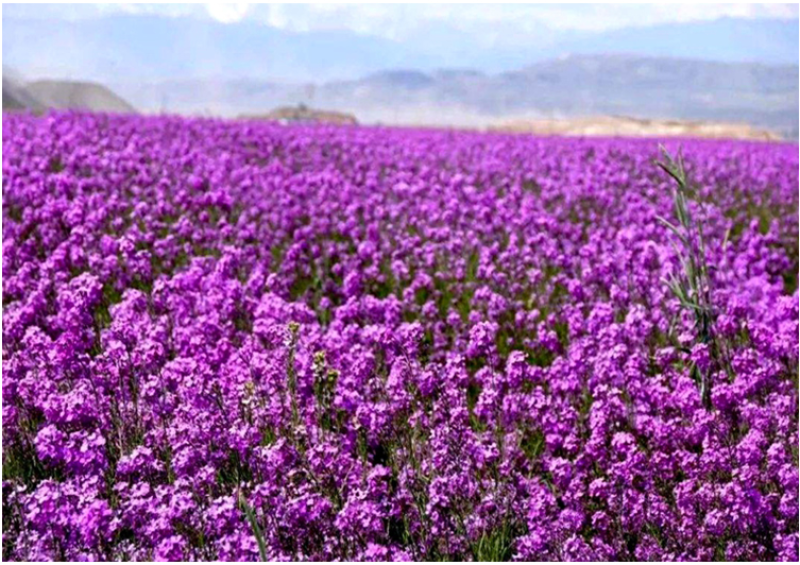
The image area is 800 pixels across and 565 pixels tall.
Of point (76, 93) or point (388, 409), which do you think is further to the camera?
point (76, 93)

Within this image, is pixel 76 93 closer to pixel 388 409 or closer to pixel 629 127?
pixel 629 127

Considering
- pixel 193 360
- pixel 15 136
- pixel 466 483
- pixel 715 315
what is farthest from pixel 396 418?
pixel 15 136

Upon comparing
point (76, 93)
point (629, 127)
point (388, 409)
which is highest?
point (76, 93)

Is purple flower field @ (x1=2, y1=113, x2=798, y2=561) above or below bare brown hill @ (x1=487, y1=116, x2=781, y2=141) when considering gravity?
below

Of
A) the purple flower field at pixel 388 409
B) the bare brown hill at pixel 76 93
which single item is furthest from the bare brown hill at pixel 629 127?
the purple flower field at pixel 388 409

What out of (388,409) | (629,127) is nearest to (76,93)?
(629,127)

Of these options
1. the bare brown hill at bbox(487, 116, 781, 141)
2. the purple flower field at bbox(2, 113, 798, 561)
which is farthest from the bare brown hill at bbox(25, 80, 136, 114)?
the purple flower field at bbox(2, 113, 798, 561)

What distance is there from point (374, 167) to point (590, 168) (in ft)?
13.7

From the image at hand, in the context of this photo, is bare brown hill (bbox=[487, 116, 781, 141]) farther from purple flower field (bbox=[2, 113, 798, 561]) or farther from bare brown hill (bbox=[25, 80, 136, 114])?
purple flower field (bbox=[2, 113, 798, 561])

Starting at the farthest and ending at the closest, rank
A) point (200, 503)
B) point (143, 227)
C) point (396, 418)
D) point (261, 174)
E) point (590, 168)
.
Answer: point (590, 168), point (261, 174), point (143, 227), point (396, 418), point (200, 503)

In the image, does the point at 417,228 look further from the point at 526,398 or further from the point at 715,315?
the point at 526,398

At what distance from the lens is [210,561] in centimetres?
438

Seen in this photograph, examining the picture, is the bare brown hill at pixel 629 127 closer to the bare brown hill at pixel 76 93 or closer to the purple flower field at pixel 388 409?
the bare brown hill at pixel 76 93

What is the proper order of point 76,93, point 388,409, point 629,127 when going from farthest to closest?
1. point 76,93
2. point 629,127
3. point 388,409
